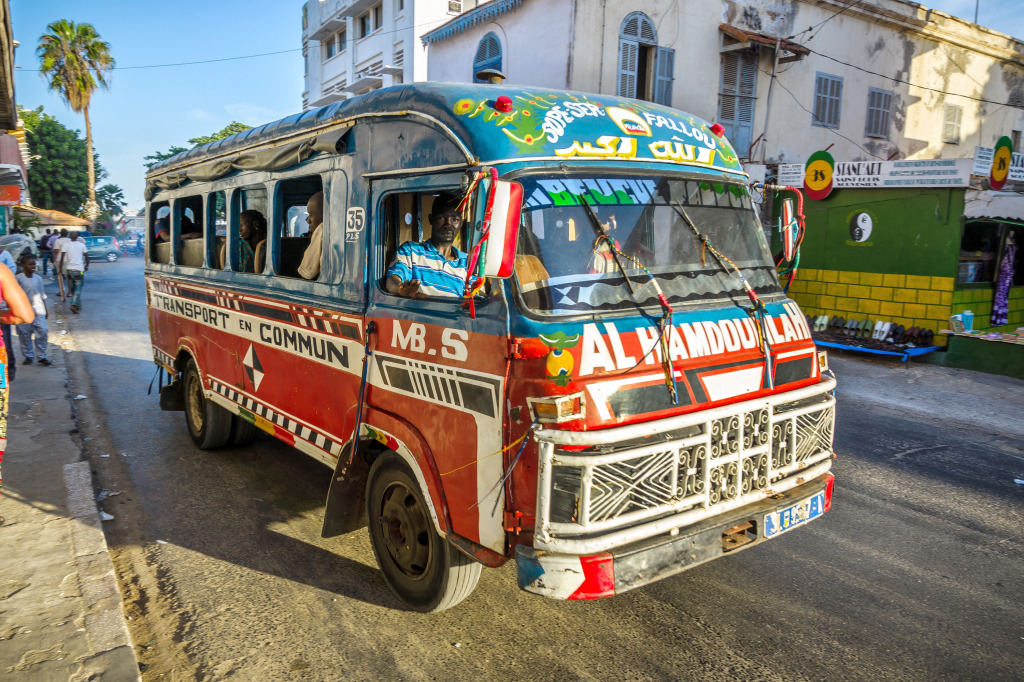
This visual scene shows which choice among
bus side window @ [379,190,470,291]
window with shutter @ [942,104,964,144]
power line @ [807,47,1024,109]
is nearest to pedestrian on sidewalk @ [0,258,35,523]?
bus side window @ [379,190,470,291]

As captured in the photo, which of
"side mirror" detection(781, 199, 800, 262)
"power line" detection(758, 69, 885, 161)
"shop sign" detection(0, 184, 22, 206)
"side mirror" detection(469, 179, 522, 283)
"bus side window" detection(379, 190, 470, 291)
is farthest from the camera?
A: "power line" detection(758, 69, 885, 161)

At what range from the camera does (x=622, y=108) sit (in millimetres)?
3578

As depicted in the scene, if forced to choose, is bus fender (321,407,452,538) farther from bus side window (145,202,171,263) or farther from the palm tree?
the palm tree

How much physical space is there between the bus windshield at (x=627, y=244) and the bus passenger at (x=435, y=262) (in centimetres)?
49

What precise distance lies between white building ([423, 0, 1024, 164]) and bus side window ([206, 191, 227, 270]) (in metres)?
11.3

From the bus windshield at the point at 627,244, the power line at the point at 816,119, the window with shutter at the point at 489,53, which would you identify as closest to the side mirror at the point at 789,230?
the bus windshield at the point at 627,244

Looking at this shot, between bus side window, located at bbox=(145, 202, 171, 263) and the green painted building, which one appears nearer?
bus side window, located at bbox=(145, 202, 171, 263)

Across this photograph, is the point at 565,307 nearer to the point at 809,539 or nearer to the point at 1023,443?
the point at 809,539

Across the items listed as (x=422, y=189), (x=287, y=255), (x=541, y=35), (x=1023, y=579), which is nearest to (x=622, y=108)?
(x=422, y=189)

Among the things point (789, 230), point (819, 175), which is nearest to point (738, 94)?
point (819, 175)

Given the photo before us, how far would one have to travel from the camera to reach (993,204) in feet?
38.9

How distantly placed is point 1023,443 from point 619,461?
6312 millimetres

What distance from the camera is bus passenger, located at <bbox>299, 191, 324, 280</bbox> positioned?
4363 mm

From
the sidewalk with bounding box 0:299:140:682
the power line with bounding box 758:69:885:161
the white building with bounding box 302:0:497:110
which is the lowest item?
the sidewalk with bounding box 0:299:140:682
